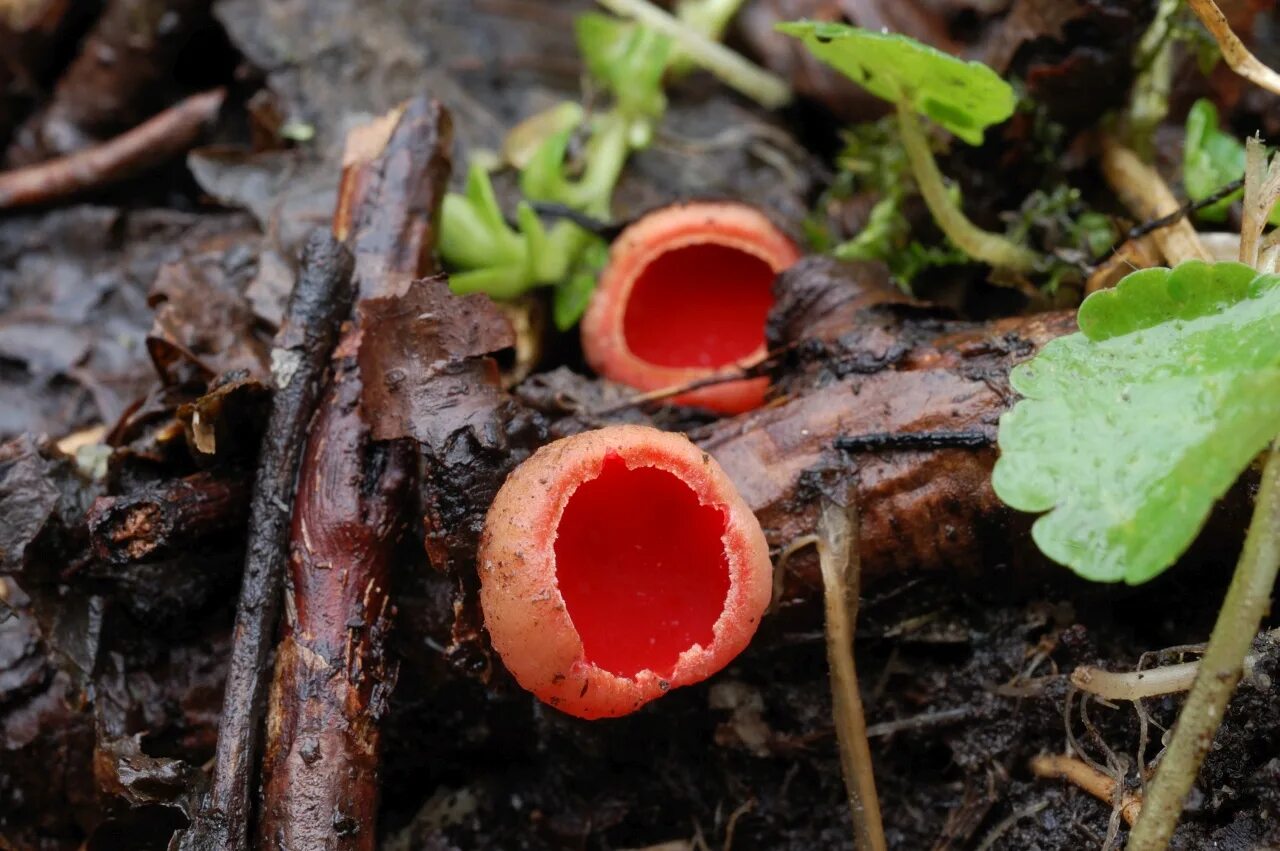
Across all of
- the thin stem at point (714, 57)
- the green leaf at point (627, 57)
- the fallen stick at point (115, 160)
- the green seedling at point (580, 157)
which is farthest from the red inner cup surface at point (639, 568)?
the fallen stick at point (115, 160)

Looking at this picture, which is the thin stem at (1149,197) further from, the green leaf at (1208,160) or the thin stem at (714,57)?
the thin stem at (714,57)

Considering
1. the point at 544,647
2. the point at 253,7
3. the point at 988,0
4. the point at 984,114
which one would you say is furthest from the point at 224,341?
the point at 988,0

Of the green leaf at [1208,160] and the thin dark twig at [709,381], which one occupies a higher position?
the thin dark twig at [709,381]

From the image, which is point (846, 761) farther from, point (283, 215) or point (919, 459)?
point (283, 215)

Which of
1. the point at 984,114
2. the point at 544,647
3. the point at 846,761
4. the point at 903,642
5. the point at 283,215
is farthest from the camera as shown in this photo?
the point at 283,215

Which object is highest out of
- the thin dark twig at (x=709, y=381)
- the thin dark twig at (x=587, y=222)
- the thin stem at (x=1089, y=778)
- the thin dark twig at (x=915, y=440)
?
the thin dark twig at (x=587, y=222)

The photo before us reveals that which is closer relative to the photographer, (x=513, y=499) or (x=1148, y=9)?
(x=513, y=499)
